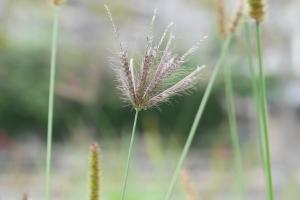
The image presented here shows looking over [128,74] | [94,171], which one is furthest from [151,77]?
[94,171]

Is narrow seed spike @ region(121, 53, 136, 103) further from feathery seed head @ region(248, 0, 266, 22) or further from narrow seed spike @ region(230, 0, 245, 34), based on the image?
narrow seed spike @ region(230, 0, 245, 34)

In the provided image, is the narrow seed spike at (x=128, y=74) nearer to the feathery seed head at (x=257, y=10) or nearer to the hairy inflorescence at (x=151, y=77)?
the hairy inflorescence at (x=151, y=77)

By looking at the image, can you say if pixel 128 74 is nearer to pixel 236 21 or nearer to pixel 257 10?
pixel 257 10

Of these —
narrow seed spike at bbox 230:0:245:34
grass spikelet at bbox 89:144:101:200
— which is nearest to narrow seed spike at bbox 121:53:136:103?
grass spikelet at bbox 89:144:101:200

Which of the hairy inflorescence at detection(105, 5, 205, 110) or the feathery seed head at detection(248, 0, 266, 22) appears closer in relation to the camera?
the hairy inflorescence at detection(105, 5, 205, 110)

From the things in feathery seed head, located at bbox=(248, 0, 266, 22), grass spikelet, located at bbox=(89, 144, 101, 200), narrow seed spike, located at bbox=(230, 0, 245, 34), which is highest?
narrow seed spike, located at bbox=(230, 0, 245, 34)

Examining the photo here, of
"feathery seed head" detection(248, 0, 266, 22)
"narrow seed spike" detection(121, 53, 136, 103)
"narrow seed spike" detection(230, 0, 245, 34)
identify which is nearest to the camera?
"narrow seed spike" detection(121, 53, 136, 103)

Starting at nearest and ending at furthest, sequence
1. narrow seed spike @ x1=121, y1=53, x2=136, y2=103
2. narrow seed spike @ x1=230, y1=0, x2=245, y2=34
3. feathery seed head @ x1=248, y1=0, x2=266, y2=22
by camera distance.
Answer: narrow seed spike @ x1=121, y1=53, x2=136, y2=103 < feathery seed head @ x1=248, y1=0, x2=266, y2=22 < narrow seed spike @ x1=230, y1=0, x2=245, y2=34
